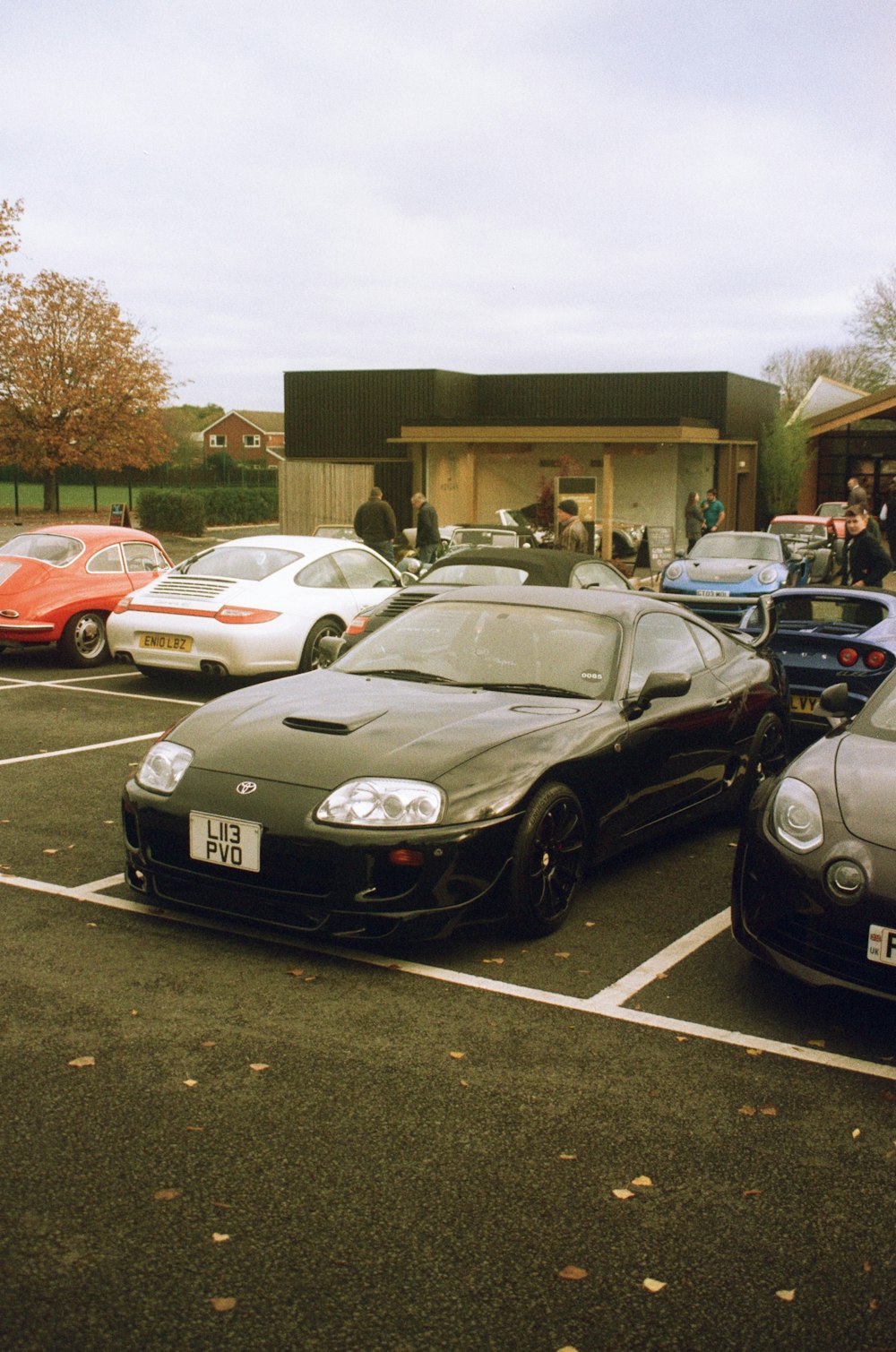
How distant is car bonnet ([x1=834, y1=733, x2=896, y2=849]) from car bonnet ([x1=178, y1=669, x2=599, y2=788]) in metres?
1.23

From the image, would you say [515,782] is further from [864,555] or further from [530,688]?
[864,555]

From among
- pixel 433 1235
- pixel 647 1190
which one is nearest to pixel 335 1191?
pixel 433 1235

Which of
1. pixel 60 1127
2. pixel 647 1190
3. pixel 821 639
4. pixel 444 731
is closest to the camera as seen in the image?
pixel 647 1190

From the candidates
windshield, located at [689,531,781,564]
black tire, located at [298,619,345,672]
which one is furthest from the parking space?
windshield, located at [689,531,781,564]

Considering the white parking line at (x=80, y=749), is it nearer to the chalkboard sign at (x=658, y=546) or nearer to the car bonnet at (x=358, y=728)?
the car bonnet at (x=358, y=728)

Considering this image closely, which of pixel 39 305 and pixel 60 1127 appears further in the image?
pixel 39 305

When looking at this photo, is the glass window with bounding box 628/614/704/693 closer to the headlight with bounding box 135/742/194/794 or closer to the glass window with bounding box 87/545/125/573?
the headlight with bounding box 135/742/194/794

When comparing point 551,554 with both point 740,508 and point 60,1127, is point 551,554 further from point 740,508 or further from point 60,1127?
point 740,508

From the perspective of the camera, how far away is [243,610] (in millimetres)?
11750

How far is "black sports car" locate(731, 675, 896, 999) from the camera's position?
4.38m

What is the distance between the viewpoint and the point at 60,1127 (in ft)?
11.9

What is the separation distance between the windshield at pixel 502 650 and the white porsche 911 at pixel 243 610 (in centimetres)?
506

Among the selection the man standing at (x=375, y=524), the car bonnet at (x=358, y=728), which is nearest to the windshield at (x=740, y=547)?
the man standing at (x=375, y=524)

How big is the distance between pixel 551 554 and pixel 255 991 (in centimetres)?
764
